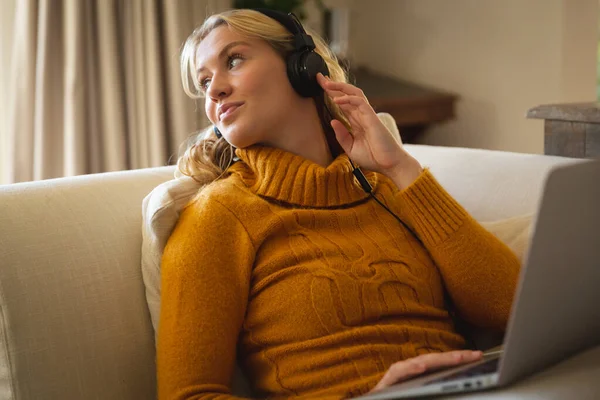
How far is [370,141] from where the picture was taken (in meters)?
1.40

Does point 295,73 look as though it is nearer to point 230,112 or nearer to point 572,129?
point 230,112

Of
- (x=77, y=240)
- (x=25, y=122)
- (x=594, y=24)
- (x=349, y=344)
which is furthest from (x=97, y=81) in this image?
(x=594, y=24)

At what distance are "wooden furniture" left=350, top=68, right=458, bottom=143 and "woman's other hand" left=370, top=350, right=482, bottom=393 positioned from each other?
1.85 metres

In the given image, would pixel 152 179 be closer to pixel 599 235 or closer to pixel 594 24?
pixel 599 235

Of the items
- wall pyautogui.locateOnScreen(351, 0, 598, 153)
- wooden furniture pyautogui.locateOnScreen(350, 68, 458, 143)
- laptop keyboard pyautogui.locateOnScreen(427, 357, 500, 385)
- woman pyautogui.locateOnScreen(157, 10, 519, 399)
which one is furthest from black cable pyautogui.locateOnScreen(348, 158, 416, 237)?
wall pyautogui.locateOnScreen(351, 0, 598, 153)

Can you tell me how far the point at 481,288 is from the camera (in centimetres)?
131

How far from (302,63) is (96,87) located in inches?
44.3

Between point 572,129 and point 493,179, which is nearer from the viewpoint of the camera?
point 493,179

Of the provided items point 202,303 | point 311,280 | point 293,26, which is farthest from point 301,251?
point 293,26

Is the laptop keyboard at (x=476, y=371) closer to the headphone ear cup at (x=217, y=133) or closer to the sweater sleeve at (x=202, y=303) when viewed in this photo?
the sweater sleeve at (x=202, y=303)

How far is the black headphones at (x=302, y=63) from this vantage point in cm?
136

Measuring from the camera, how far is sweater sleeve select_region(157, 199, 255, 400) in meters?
1.11

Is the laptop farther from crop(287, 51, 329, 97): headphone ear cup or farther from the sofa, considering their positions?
crop(287, 51, 329, 97): headphone ear cup

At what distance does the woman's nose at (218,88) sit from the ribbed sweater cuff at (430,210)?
0.34 metres
